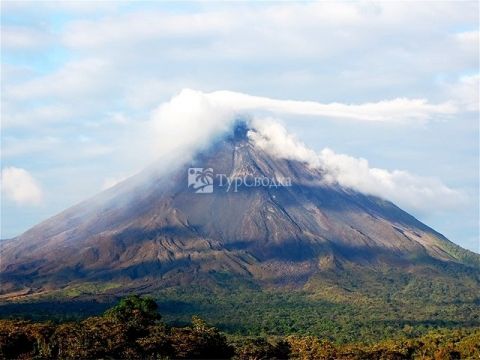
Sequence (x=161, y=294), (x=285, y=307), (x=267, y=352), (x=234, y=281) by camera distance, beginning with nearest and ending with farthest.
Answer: (x=267, y=352), (x=285, y=307), (x=161, y=294), (x=234, y=281)

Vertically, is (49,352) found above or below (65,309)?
above

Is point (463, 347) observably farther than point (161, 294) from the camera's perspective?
No

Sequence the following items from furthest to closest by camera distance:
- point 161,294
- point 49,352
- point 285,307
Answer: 1. point 161,294
2. point 285,307
3. point 49,352

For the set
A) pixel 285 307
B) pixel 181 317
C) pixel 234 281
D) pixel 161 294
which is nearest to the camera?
pixel 181 317

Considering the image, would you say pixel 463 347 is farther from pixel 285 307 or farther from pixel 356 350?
pixel 285 307

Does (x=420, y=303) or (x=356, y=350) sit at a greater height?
(x=356, y=350)

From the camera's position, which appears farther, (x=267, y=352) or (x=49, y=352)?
(x=267, y=352)

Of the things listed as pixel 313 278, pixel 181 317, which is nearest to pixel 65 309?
pixel 181 317

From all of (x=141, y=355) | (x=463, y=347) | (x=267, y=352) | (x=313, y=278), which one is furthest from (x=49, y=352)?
(x=313, y=278)

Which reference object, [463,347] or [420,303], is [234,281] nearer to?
[420,303]

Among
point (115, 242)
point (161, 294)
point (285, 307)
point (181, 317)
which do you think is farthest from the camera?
point (115, 242)
